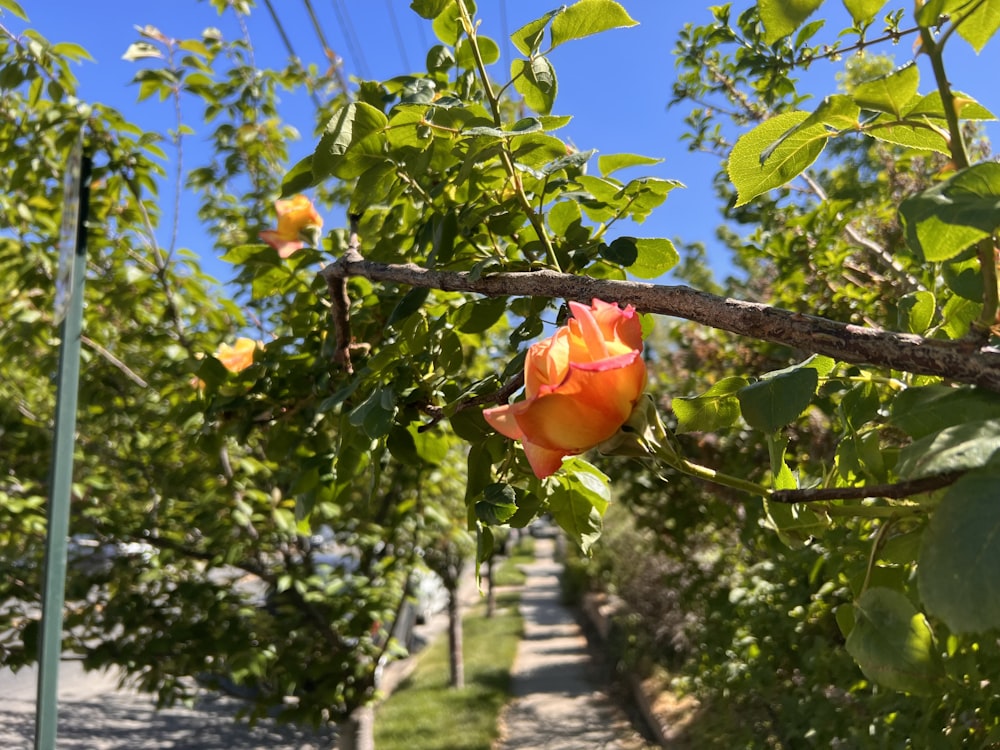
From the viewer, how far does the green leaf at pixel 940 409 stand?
1.54 feet

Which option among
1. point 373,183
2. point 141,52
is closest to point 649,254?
point 373,183

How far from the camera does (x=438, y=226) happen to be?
96cm

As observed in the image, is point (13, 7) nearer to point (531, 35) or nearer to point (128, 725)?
point (531, 35)

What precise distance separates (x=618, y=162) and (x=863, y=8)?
1.49 ft

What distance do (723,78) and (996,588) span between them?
8.55 ft

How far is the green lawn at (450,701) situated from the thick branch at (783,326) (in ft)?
20.3

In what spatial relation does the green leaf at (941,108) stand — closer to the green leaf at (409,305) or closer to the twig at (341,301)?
the green leaf at (409,305)

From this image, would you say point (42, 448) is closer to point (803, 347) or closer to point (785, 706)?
point (785, 706)

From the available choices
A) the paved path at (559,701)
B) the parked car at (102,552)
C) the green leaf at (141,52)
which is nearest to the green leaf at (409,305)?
the green leaf at (141,52)

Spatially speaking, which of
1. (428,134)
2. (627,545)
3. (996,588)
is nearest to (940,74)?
(996,588)

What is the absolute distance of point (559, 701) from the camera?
7543mm

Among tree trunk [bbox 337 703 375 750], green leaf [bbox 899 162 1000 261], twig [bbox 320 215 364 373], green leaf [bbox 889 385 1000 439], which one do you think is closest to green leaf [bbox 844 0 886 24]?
green leaf [bbox 899 162 1000 261]

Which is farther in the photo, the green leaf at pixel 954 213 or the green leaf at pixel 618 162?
the green leaf at pixel 618 162

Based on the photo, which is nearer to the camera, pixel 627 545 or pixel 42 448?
pixel 42 448
